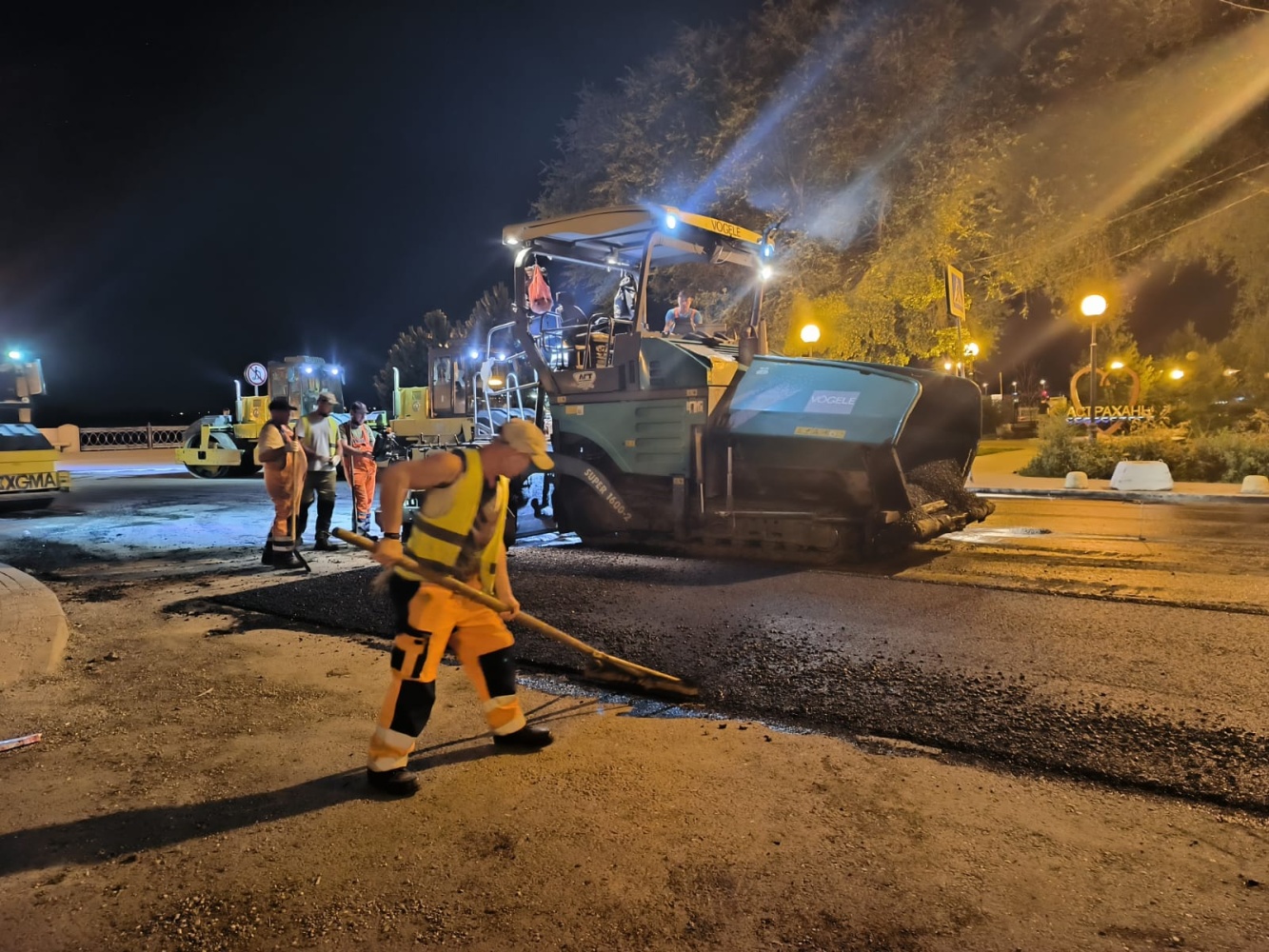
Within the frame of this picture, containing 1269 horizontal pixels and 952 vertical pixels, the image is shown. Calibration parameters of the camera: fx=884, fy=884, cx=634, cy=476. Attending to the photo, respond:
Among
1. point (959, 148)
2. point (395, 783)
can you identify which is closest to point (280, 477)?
point (395, 783)

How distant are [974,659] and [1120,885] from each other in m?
2.25

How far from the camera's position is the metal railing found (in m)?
33.4

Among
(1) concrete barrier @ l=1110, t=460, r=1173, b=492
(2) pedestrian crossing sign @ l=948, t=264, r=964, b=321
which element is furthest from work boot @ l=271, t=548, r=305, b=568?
(1) concrete barrier @ l=1110, t=460, r=1173, b=492

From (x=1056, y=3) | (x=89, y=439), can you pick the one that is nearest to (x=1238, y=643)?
(x=1056, y=3)

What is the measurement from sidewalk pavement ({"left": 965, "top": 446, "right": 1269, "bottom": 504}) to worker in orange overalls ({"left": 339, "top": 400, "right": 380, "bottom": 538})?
7.35 m

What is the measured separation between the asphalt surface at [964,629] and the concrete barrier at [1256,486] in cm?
314

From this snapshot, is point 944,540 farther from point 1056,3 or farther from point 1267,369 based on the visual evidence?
point 1267,369

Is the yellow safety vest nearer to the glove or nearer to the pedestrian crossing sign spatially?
the glove

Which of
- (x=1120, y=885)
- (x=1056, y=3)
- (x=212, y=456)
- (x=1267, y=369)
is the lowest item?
(x=1120, y=885)

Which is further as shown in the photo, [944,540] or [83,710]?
[944,540]

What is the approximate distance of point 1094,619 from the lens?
556 centimetres

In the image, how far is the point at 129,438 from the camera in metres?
34.2

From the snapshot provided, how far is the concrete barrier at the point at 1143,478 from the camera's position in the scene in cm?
1345

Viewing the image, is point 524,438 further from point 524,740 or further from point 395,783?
point 395,783
